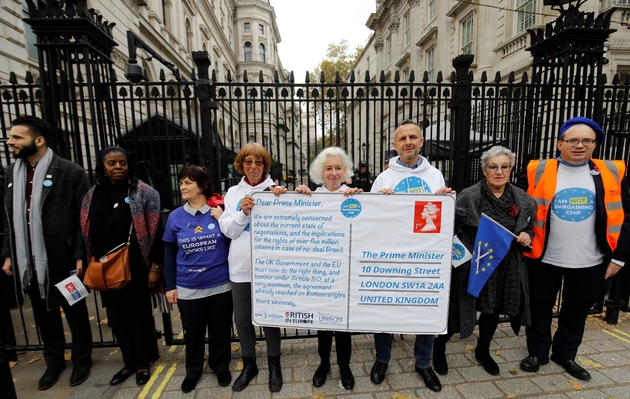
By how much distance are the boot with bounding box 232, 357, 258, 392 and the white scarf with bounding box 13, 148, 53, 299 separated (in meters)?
2.05

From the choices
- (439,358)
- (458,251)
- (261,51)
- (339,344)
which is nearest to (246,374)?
(339,344)

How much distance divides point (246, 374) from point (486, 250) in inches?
102

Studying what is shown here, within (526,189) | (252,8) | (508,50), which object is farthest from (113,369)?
(252,8)

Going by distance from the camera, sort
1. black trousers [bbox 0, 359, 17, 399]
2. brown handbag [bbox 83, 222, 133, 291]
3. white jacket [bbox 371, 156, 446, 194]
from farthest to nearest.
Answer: white jacket [bbox 371, 156, 446, 194], brown handbag [bbox 83, 222, 133, 291], black trousers [bbox 0, 359, 17, 399]

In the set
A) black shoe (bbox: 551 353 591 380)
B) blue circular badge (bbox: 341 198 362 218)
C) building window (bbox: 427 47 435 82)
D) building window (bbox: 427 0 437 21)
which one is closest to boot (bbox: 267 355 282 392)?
blue circular badge (bbox: 341 198 362 218)

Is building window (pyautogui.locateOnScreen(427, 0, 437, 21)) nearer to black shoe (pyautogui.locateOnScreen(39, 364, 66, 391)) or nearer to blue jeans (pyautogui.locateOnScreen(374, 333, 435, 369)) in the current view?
blue jeans (pyautogui.locateOnScreen(374, 333, 435, 369))

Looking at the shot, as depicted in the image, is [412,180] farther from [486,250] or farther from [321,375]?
[321,375]

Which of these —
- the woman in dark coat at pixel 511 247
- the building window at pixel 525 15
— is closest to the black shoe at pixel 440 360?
the woman in dark coat at pixel 511 247

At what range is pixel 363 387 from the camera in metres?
2.84

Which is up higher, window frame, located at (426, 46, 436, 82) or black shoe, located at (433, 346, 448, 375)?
window frame, located at (426, 46, 436, 82)

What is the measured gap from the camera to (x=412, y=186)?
9.06 ft

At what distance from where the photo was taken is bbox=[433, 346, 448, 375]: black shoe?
9.82 feet

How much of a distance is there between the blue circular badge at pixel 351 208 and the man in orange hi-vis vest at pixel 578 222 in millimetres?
1799

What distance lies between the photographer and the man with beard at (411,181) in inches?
106
